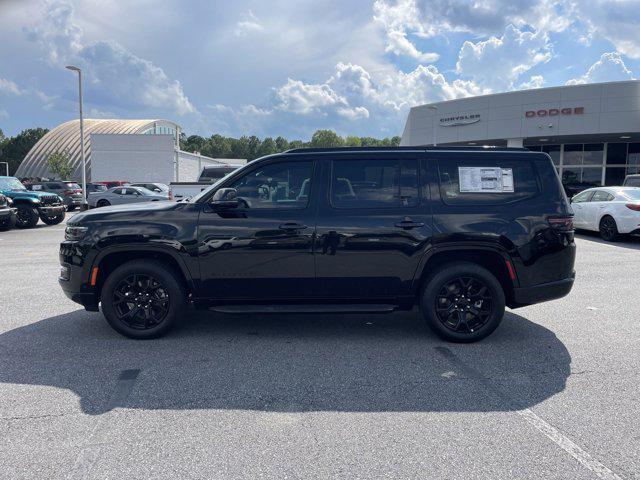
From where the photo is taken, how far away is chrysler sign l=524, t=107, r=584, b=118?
31938mm

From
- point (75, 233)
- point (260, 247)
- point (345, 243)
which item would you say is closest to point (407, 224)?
point (345, 243)

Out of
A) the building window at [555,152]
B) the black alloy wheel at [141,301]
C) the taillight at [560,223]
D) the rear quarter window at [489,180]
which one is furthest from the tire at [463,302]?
the building window at [555,152]

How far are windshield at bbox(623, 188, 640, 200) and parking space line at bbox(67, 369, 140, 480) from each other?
13.2m

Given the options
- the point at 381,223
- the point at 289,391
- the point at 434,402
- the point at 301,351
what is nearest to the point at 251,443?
the point at 289,391

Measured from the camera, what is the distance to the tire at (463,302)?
495cm

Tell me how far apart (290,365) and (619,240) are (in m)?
12.8

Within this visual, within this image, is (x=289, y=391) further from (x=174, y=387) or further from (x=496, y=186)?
(x=496, y=186)

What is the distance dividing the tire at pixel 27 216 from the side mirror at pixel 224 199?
1529 cm

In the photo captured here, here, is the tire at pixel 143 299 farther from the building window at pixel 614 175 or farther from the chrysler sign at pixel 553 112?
the building window at pixel 614 175

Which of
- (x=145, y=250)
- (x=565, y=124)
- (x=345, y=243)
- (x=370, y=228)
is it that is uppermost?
(x=565, y=124)

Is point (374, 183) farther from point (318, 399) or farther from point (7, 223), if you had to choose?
point (7, 223)

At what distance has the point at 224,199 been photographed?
187 inches

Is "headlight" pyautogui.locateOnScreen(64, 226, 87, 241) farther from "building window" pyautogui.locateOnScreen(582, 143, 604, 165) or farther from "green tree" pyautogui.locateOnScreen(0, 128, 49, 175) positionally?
"green tree" pyautogui.locateOnScreen(0, 128, 49, 175)

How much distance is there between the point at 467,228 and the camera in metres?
4.90
